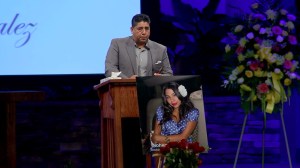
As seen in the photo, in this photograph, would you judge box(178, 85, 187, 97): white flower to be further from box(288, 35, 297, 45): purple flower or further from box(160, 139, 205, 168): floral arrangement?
box(288, 35, 297, 45): purple flower

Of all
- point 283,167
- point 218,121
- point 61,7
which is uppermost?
point 61,7

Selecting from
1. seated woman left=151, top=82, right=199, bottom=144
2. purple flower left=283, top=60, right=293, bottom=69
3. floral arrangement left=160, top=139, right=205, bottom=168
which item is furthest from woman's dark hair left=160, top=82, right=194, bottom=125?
purple flower left=283, top=60, right=293, bottom=69

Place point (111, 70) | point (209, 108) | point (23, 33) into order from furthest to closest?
1. point (209, 108)
2. point (23, 33)
3. point (111, 70)

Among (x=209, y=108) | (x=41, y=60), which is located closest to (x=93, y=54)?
(x=41, y=60)

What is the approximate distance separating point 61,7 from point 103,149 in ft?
7.12

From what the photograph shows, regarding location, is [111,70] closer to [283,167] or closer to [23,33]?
[23,33]

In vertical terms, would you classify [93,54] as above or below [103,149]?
above

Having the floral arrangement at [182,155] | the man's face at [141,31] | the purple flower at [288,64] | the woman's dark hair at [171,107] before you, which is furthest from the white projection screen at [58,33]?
the floral arrangement at [182,155]

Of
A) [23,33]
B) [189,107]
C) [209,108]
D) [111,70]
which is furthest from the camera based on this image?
[209,108]

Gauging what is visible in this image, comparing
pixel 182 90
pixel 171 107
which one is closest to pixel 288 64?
pixel 182 90

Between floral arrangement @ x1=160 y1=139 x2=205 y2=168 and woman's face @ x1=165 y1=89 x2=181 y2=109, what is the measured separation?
0.33m

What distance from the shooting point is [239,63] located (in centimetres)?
508

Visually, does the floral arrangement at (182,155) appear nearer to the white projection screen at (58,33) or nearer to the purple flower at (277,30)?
the purple flower at (277,30)

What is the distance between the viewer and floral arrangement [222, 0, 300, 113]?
4941mm
